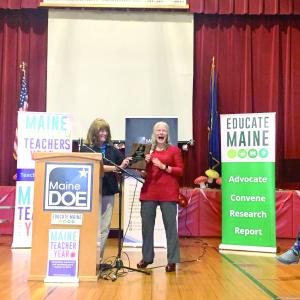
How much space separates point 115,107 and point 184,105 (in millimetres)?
1147

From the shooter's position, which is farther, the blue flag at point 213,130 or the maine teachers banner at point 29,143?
the blue flag at point 213,130

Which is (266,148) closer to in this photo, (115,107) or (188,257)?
(188,257)

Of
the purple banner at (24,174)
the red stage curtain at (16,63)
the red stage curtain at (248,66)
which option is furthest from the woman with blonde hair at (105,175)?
the red stage curtain at (16,63)

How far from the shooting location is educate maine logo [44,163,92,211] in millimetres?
3510

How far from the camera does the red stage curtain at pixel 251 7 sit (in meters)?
7.35

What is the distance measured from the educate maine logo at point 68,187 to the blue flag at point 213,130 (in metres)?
3.94

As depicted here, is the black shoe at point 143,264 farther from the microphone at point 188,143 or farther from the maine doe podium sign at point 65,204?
the microphone at point 188,143

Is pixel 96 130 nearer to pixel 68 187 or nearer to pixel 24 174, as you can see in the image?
pixel 68 187

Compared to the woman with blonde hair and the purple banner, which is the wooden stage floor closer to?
the woman with blonde hair

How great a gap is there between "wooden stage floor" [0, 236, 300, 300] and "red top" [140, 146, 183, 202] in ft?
2.26

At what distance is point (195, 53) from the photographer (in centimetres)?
756

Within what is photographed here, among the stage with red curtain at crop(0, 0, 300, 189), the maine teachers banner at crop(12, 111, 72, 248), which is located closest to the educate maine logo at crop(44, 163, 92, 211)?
the maine teachers banner at crop(12, 111, 72, 248)

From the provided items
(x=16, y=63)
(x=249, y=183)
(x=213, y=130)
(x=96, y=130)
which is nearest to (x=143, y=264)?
(x=96, y=130)

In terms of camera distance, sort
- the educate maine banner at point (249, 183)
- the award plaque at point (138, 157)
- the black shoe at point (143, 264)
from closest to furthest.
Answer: the award plaque at point (138, 157) → the black shoe at point (143, 264) → the educate maine banner at point (249, 183)
